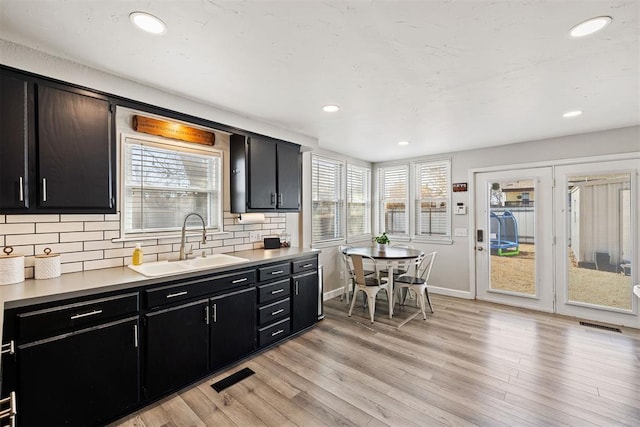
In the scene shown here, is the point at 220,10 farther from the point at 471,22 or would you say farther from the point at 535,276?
the point at 535,276

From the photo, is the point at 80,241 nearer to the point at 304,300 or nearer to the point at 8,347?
the point at 8,347

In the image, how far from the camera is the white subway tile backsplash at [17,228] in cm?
198

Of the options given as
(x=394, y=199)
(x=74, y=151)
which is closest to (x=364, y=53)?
(x=74, y=151)

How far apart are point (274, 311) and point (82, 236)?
6.06ft

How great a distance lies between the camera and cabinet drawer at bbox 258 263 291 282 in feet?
9.76

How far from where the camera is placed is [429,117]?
10.5 ft

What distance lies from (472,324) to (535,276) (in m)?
1.42

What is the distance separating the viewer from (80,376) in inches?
71.6

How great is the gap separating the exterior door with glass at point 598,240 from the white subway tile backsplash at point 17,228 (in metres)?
5.81

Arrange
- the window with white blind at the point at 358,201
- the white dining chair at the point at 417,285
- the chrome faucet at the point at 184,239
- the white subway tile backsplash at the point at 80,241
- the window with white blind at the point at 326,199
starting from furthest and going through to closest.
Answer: the window with white blind at the point at 358,201 → the window with white blind at the point at 326,199 → the white dining chair at the point at 417,285 → the chrome faucet at the point at 184,239 → the white subway tile backsplash at the point at 80,241

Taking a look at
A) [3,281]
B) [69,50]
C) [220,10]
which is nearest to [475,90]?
[220,10]

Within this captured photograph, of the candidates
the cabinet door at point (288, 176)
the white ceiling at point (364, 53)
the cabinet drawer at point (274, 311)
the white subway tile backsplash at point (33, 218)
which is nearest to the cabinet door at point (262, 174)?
the cabinet door at point (288, 176)

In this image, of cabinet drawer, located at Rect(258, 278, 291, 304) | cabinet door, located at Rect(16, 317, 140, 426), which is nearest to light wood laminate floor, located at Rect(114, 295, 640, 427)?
cabinet door, located at Rect(16, 317, 140, 426)

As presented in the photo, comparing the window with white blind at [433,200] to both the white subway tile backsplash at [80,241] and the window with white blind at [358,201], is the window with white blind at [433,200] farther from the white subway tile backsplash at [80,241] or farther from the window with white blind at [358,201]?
the white subway tile backsplash at [80,241]
